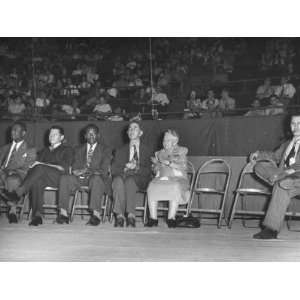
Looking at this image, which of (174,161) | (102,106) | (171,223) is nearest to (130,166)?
(174,161)

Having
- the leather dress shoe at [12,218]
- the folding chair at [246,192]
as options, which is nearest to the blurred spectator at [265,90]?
the folding chair at [246,192]

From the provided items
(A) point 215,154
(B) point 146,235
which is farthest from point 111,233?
(A) point 215,154

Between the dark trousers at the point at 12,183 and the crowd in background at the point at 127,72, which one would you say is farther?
the crowd in background at the point at 127,72

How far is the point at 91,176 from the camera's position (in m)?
4.77

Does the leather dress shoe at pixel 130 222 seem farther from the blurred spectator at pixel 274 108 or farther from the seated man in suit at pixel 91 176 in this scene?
the blurred spectator at pixel 274 108

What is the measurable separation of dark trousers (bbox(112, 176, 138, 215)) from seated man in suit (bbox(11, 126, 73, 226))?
0.69 m

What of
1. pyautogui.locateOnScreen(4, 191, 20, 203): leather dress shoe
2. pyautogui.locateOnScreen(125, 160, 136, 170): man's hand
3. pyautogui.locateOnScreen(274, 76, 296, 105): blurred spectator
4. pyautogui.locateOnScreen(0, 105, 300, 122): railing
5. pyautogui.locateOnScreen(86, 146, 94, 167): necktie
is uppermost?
pyautogui.locateOnScreen(274, 76, 296, 105): blurred spectator

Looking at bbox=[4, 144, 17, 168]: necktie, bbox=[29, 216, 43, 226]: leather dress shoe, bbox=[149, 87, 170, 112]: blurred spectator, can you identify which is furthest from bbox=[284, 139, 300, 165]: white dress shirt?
bbox=[149, 87, 170, 112]: blurred spectator

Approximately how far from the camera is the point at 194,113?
6652mm

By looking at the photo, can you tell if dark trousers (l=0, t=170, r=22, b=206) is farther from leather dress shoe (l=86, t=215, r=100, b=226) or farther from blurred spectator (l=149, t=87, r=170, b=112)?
blurred spectator (l=149, t=87, r=170, b=112)

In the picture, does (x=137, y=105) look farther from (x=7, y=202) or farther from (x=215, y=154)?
(x=7, y=202)

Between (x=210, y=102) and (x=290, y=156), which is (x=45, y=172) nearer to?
(x=290, y=156)

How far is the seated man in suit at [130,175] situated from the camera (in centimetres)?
455

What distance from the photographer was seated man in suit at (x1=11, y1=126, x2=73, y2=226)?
15.3 feet
